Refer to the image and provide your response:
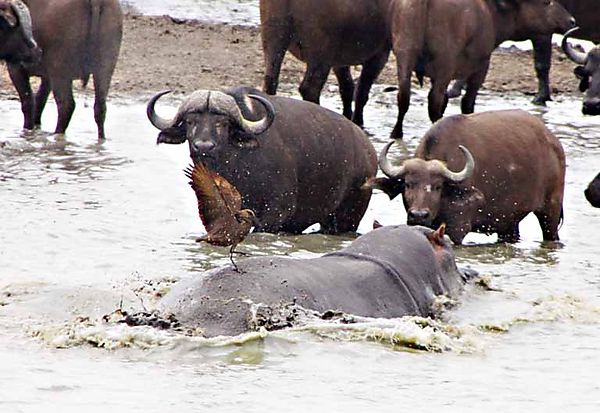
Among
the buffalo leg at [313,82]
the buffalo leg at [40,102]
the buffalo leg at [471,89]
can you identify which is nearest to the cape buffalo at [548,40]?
the buffalo leg at [471,89]

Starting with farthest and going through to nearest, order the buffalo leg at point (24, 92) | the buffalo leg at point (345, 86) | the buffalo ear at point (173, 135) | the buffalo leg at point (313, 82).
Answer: the buffalo leg at point (345, 86), the buffalo leg at point (313, 82), the buffalo leg at point (24, 92), the buffalo ear at point (173, 135)

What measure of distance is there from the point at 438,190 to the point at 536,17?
694 cm

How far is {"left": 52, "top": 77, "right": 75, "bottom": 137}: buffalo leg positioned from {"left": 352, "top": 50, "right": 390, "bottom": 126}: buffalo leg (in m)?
3.14

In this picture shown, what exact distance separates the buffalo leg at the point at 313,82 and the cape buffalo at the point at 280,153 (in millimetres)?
5134

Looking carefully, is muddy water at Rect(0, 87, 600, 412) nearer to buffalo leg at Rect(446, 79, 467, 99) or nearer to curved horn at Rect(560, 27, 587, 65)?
curved horn at Rect(560, 27, 587, 65)

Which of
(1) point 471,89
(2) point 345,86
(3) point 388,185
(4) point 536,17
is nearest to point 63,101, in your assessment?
(2) point 345,86

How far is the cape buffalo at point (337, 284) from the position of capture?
7.79 m

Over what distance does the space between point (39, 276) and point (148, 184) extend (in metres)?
3.97

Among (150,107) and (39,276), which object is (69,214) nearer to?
(150,107)

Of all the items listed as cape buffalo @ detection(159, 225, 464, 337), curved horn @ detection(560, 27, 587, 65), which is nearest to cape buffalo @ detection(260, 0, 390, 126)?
curved horn @ detection(560, 27, 587, 65)

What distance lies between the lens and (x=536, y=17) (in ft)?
59.5

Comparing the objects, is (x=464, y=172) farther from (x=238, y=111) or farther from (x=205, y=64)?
(x=205, y=64)

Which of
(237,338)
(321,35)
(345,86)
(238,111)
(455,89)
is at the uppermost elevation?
(238,111)

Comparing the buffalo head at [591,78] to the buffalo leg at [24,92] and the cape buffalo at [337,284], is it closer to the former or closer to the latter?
the buffalo leg at [24,92]
